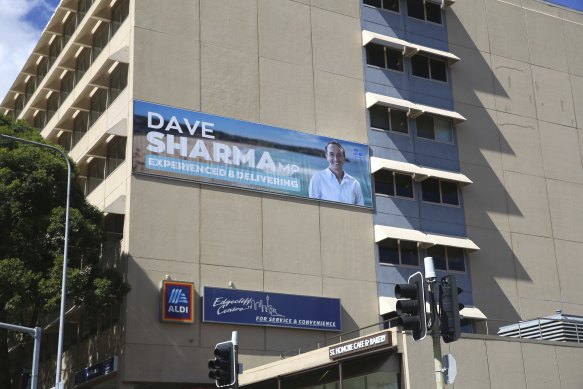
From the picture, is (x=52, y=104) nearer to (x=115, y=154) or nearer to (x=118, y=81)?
(x=118, y=81)

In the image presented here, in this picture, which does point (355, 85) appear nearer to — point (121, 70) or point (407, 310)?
point (121, 70)

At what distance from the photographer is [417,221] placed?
4172 cm

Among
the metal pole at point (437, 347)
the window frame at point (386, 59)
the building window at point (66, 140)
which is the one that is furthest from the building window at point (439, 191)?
the metal pole at point (437, 347)

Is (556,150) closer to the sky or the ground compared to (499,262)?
closer to the sky

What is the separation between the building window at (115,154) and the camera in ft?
125

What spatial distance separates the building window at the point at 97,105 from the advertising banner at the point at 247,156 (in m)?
5.41

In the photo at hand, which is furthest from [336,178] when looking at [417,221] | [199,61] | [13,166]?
[13,166]

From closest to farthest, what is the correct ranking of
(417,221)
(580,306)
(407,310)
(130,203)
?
(407,310), (130,203), (417,221), (580,306)

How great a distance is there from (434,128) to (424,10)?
22.5 ft

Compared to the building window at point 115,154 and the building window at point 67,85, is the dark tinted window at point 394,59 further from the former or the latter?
the building window at point 67,85

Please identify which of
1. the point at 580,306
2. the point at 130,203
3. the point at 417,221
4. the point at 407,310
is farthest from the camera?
the point at 580,306

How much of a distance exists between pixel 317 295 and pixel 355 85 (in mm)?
11112

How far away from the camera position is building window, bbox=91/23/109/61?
42656 mm

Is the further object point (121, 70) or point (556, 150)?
point (556, 150)
